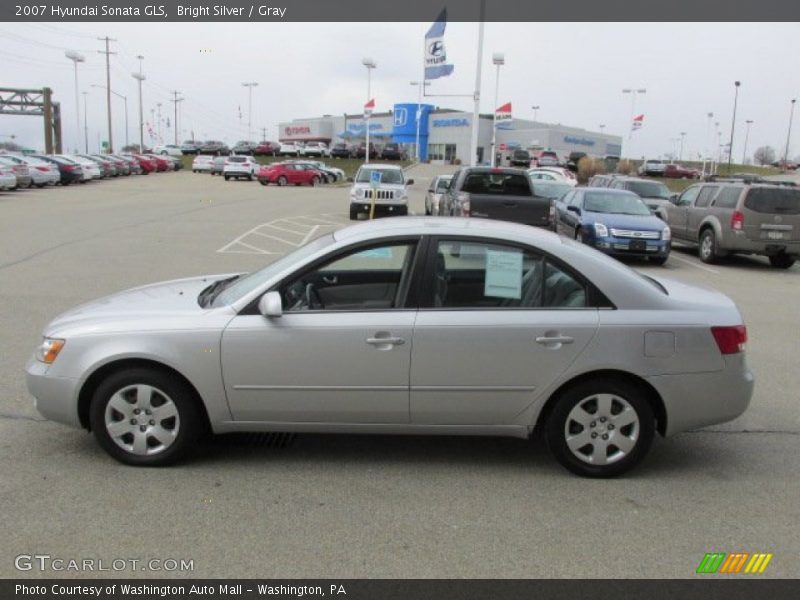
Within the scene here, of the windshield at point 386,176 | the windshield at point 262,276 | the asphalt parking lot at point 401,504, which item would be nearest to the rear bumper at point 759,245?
the asphalt parking lot at point 401,504

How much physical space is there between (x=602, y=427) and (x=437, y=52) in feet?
86.6

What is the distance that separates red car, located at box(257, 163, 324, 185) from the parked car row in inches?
391

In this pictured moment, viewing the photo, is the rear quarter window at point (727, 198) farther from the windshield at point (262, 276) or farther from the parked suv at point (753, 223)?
the windshield at point (262, 276)

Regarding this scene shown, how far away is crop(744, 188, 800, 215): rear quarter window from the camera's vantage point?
583 inches

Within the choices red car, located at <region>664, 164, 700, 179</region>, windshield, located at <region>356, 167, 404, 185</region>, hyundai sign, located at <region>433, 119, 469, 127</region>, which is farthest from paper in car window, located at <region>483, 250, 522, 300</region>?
hyundai sign, located at <region>433, 119, 469, 127</region>

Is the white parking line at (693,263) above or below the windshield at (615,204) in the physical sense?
below

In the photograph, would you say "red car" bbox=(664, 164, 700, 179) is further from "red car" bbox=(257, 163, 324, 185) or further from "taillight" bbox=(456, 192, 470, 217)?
"taillight" bbox=(456, 192, 470, 217)

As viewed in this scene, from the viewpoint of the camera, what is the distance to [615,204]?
52.7 feet

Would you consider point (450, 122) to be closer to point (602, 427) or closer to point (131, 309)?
point (131, 309)

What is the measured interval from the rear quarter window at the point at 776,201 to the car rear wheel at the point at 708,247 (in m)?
1.12

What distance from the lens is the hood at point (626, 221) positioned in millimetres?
14750

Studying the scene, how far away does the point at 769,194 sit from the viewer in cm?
1491
